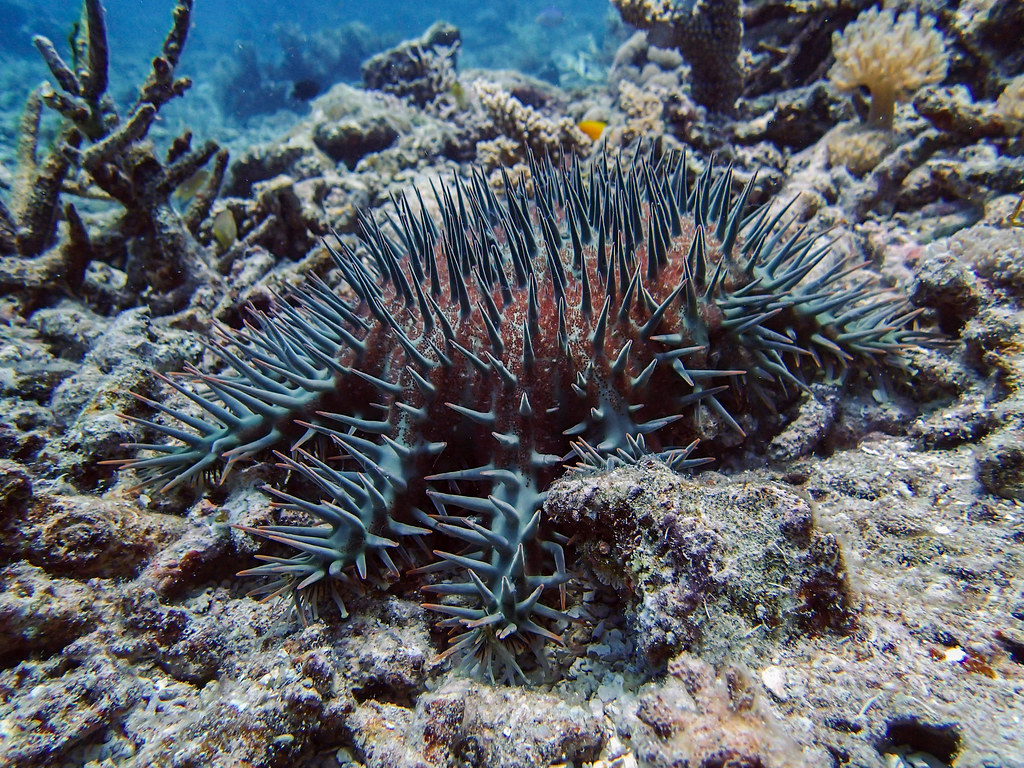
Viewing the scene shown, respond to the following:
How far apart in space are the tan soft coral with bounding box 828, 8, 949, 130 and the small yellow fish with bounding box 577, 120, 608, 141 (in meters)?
3.34

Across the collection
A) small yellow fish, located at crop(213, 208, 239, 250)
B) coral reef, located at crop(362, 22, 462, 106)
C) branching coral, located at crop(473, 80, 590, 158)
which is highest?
coral reef, located at crop(362, 22, 462, 106)

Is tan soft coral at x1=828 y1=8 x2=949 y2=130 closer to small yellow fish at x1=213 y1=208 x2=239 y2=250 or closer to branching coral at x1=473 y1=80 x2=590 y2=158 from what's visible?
branching coral at x1=473 y1=80 x2=590 y2=158

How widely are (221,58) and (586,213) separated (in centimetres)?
4896

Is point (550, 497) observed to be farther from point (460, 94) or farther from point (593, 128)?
point (460, 94)

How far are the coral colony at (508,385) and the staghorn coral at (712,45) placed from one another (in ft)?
17.7

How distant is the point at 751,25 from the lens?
8484 millimetres

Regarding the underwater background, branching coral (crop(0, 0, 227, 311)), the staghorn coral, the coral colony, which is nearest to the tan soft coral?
the underwater background

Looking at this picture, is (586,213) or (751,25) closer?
(586,213)

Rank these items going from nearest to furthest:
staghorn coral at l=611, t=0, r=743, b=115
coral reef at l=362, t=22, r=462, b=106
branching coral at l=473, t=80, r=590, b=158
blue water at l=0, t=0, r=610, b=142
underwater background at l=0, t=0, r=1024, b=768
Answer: underwater background at l=0, t=0, r=1024, b=768
staghorn coral at l=611, t=0, r=743, b=115
branching coral at l=473, t=80, r=590, b=158
coral reef at l=362, t=22, r=462, b=106
blue water at l=0, t=0, r=610, b=142

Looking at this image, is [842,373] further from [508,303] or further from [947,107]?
[947,107]

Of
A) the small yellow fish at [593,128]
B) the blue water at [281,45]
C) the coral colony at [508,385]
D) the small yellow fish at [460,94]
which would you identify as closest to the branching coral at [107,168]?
the coral colony at [508,385]

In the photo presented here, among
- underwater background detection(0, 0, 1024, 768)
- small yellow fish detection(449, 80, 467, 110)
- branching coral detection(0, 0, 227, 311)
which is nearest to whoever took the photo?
underwater background detection(0, 0, 1024, 768)

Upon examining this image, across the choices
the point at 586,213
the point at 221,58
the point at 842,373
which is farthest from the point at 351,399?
the point at 221,58

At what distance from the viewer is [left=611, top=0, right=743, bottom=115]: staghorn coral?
7.21 metres
